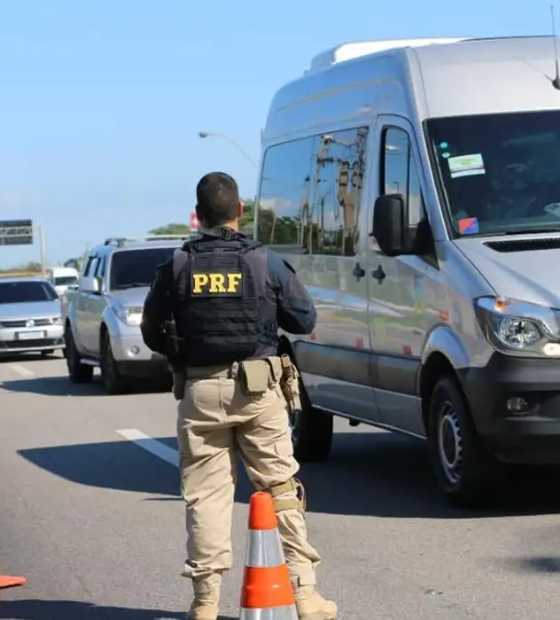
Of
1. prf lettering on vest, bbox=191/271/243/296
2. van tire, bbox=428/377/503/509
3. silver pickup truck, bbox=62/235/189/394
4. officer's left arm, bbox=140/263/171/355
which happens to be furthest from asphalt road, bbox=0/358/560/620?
silver pickup truck, bbox=62/235/189/394

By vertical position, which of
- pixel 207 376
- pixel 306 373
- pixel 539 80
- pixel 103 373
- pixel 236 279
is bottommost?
pixel 103 373

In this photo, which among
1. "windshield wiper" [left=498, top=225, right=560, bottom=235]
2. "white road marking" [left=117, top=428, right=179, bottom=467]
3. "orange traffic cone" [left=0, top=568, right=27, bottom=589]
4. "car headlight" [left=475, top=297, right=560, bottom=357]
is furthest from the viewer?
"white road marking" [left=117, top=428, right=179, bottom=467]

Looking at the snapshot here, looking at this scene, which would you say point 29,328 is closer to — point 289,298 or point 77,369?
point 77,369

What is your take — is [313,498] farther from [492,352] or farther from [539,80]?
[539,80]

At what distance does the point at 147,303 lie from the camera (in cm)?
615

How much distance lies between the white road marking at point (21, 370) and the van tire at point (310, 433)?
13.0m

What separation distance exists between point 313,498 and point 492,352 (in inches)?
84.2

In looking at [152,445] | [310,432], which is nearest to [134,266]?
[152,445]

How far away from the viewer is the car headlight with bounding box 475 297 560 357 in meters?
7.79

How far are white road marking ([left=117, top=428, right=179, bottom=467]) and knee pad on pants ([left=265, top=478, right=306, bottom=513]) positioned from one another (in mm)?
5490

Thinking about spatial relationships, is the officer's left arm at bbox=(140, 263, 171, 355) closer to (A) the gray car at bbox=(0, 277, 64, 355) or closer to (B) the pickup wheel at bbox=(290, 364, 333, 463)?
(B) the pickup wheel at bbox=(290, 364, 333, 463)

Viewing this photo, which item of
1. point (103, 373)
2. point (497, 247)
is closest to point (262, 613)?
point (497, 247)

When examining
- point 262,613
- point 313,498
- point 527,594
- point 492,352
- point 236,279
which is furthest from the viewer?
point 313,498

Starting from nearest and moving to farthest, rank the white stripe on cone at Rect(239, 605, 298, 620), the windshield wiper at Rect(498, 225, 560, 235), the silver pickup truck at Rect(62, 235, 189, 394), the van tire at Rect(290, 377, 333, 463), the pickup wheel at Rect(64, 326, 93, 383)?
the white stripe on cone at Rect(239, 605, 298, 620) → the windshield wiper at Rect(498, 225, 560, 235) → the van tire at Rect(290, 377, 333, 463) → the silver pickup truck at Rect(62, 235, 189, 394) → the pickup wheel at Rect(64, 326, 93, 383)
